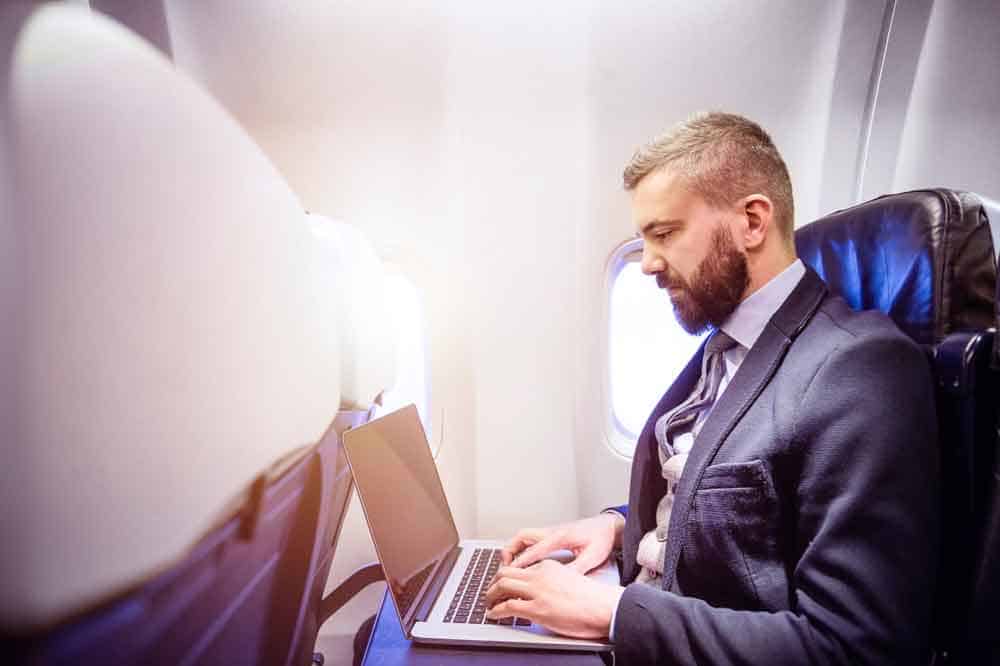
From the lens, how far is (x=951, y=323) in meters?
0.88

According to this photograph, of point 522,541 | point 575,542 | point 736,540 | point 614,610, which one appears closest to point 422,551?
point 522,541

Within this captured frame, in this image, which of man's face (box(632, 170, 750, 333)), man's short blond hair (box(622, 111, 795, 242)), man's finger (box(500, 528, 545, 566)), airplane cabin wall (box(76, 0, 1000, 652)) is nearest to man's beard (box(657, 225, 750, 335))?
man's face (box(632, 170, 750, 333))

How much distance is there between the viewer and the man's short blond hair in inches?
42.7

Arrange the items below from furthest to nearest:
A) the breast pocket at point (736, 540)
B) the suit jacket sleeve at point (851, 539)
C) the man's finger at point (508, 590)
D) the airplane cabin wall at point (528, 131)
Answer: the airplane cabin wall at point (528, 131) < the man's finger at point (508, 590) < the breast pocket at point (736, 540) < the suit jacket sleeve at point (851, 539)

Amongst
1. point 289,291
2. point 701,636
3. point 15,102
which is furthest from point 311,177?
point 701,636

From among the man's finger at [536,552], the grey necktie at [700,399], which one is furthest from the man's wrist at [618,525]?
the grey necktie at [700,399]

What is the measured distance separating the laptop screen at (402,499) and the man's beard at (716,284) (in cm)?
83

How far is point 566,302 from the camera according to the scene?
5.65ft

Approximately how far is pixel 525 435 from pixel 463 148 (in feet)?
3.46

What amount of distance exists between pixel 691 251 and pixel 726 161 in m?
0.22

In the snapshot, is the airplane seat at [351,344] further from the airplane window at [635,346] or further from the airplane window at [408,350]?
the airplane window at [635,346]

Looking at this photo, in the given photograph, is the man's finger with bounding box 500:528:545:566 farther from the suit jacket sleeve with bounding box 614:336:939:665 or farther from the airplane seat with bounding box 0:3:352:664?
the airplane seat with bounding box 0:3:352:664

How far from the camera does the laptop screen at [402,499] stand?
1026mm

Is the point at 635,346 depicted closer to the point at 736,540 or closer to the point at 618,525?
the point at 618,525
